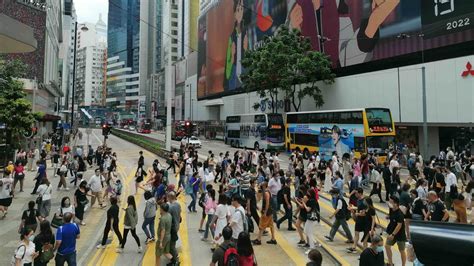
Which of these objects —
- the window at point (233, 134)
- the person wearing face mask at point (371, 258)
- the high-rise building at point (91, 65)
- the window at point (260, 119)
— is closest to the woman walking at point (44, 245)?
the person wearing face mask at point (371, 258)

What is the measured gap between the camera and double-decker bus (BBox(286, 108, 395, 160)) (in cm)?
2468

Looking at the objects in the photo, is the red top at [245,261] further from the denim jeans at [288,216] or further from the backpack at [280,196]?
the backpack at [280,196]

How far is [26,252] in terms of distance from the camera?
662cm

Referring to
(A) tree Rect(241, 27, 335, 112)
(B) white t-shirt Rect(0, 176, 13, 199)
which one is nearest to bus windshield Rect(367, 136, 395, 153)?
(A) tree Rect(241, 27, 335, 112)

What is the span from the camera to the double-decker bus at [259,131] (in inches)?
1468

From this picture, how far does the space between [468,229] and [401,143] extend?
3317cm

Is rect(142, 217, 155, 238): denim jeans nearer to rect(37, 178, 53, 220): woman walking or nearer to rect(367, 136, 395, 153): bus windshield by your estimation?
rect(37, 178, 53, 220): woman walking

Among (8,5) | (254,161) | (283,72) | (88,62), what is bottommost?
(254,161)

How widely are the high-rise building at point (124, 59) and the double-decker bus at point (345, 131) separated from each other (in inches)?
4904

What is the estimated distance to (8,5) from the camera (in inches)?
1513

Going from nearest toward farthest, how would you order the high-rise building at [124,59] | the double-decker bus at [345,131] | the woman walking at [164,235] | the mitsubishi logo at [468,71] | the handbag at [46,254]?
the handbag at [46,254]
the woman walking at [164,235]
the double-decker bus at [345,131]
the mitsubishi logo at [468,71]
the high-rise building at [124,59]

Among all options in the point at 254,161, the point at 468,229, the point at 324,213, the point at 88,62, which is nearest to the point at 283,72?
the point at 254,161

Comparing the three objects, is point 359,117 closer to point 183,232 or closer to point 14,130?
point 183,232

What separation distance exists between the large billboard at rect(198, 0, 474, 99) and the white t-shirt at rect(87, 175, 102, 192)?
25499 millimetres
